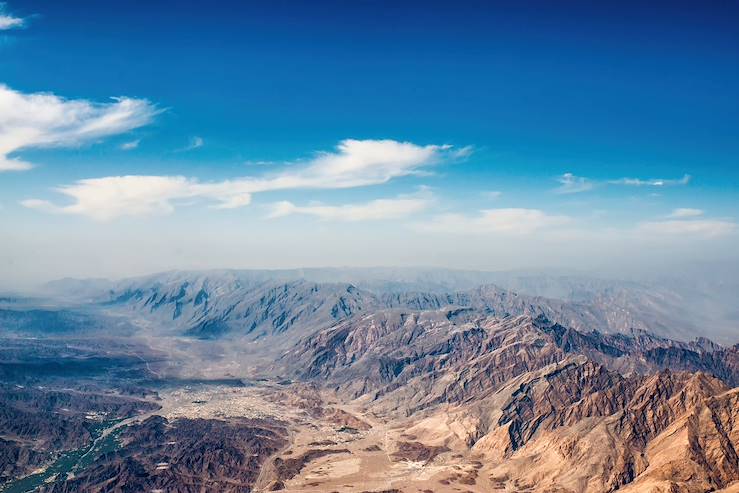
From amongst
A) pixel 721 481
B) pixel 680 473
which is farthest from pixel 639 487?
pixel 721 481

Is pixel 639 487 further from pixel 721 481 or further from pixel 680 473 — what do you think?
pixel 721 481
